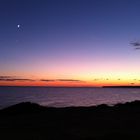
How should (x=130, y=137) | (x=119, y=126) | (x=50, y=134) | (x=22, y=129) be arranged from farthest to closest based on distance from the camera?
(x=119, y=126), (x=22, y=129), (x=50, y=134), (x=130, y=137)

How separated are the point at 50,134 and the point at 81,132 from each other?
7.95ft

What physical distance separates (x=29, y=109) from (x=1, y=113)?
4147 mm

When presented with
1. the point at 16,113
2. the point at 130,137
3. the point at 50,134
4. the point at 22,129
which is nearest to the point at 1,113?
the point at 16,113

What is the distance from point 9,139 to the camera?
Result: 18000 mm

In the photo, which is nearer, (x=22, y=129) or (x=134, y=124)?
(x=22, y=129)

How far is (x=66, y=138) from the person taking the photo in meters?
18.5

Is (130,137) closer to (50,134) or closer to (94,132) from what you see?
(94,132)

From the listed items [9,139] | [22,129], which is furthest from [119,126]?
[9,139]

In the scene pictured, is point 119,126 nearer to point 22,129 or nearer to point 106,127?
point 106,127

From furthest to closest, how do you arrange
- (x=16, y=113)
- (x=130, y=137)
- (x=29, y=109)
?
(x=29, y=109), (x=16, y=113), (x=130, y=137)

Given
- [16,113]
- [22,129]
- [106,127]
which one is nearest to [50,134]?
[22,129]

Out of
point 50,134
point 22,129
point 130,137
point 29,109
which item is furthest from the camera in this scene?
point 29,109

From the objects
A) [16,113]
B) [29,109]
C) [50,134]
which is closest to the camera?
[50,134]

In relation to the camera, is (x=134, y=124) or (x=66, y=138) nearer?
(x=66, y=138)
